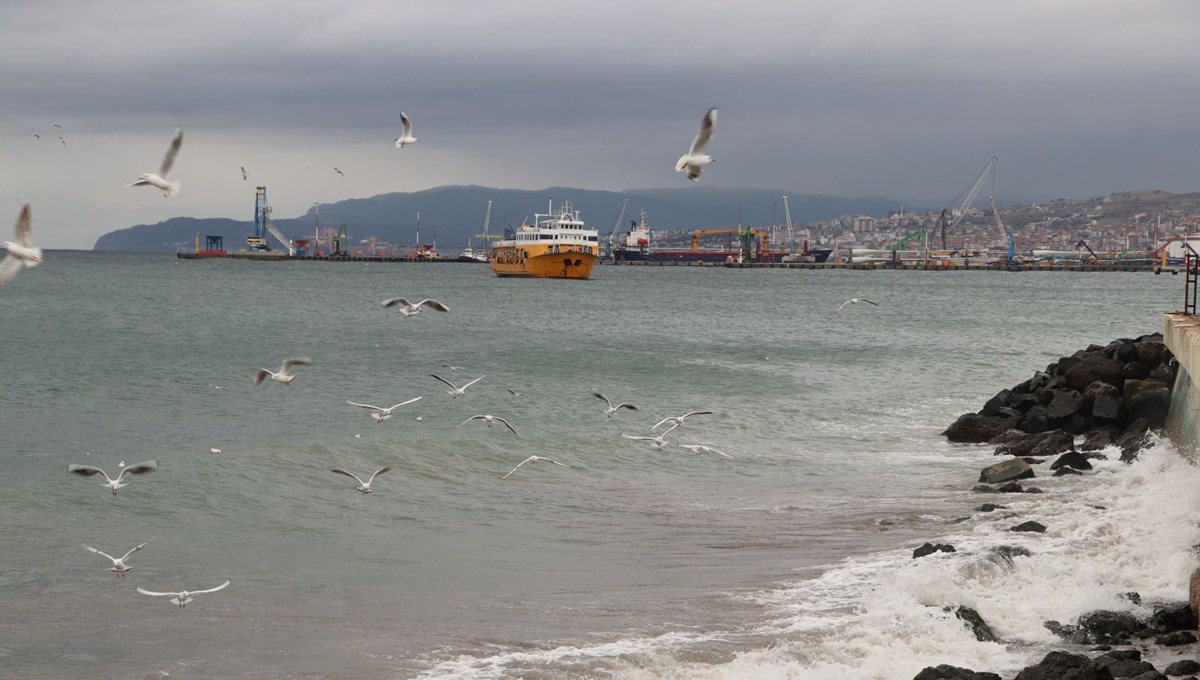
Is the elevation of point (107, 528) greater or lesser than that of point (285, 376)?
lesser

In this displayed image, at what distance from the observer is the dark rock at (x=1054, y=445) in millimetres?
19734

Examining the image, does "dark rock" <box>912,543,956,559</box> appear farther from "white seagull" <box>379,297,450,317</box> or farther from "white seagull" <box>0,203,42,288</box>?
"white seagull" <box>0,203,42,288</box>

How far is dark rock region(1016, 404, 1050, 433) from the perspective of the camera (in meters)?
22.0

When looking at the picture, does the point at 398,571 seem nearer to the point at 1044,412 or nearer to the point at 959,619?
the point at 959,619

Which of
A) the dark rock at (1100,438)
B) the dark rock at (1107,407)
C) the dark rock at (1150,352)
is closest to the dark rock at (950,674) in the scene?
the dark rock at (1100,438)

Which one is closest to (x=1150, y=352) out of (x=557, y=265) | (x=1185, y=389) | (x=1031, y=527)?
(x=1185, y=389)

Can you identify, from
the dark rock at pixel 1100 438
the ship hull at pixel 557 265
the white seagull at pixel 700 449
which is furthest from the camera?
the ship hull at pixel 557 265

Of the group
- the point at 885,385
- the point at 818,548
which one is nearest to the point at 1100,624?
the point at 818,548

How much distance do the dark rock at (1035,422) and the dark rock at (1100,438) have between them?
103cm

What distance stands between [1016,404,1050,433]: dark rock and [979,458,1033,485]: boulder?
4635mm

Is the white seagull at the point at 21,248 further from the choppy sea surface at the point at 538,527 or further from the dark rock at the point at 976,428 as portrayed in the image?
the dark rock at the point at 976,428

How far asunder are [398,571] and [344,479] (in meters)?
5.86

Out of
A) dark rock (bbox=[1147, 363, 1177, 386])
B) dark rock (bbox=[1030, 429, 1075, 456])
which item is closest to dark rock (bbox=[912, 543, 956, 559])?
dark rock (bbox=[1030, 429, 1075, 456])

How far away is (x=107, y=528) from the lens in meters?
15.3
